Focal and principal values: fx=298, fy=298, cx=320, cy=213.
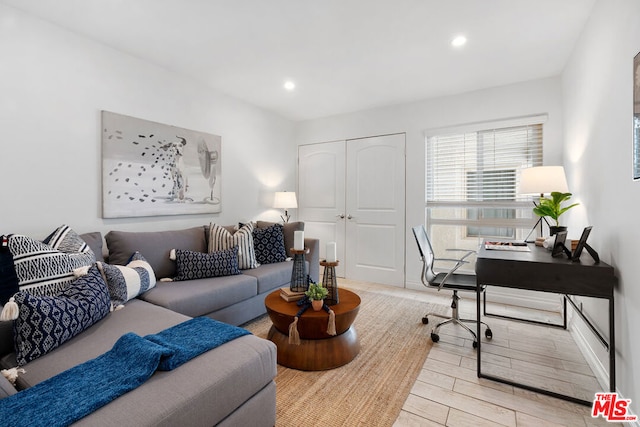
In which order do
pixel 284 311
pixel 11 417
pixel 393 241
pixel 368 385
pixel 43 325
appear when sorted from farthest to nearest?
pixel 393 241 → pixel 284 311 → pixel 368 385 → pixel 43 325 → pixel 11 417

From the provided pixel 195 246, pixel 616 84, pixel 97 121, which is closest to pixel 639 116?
pixel 616 84

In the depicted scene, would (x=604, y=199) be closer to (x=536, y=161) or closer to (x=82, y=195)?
(x=536, y=161)

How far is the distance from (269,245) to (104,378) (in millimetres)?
2203

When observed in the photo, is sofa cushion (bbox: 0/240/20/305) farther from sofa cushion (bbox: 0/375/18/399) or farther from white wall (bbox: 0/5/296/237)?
sofa cushion (bbox: 0/375/18/399)

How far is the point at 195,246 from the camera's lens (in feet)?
9.81

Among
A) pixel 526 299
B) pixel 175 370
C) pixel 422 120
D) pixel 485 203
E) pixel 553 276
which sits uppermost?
pixel 422 120

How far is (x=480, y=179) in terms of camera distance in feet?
11.8

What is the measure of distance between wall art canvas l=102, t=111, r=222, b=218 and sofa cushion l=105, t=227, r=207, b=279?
31 centimetres

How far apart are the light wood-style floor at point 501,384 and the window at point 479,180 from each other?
47.3 inches

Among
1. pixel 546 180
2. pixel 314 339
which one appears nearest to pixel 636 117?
pixel 546 180

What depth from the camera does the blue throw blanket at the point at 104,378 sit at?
933 millimetres

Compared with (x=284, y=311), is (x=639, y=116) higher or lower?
higher

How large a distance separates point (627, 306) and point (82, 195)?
3.77 m

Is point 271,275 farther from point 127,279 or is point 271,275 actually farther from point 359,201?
point 359,201
